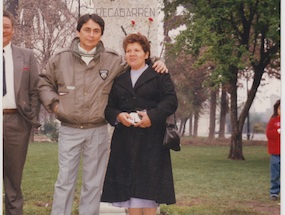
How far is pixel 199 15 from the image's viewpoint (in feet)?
41.1

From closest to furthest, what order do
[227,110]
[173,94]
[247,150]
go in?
[173,94], [247,150], [227,110]

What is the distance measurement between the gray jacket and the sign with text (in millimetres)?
1247

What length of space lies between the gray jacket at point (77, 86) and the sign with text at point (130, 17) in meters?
1.25

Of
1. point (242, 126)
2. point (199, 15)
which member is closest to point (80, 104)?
point (199, 15)

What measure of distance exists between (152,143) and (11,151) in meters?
1.06

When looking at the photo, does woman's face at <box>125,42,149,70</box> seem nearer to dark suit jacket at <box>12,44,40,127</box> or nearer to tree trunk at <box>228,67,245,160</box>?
dark suit jacket at <box>12,44,40,127</box>

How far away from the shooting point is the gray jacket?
11.7 feet

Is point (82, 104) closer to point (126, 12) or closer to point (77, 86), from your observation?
point (77, 86)

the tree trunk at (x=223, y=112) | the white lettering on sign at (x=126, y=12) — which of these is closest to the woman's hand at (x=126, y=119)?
the white lettering on sign at (x=126, y=12)

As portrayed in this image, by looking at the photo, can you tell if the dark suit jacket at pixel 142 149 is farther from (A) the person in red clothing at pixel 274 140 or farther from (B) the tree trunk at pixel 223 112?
(B) the tree trunk at pixel 223 112

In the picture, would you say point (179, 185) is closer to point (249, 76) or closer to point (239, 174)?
point (239, 174)

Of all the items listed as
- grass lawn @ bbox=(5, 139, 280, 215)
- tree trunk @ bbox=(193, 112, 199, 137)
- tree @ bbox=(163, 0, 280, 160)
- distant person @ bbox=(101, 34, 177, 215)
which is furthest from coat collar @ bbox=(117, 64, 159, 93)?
tree trunk @ bbox=(193, 112, 199, 137)

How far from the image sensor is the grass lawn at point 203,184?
19.8ft

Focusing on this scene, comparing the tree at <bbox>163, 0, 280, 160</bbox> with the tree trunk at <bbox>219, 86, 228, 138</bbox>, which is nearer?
the tree at <bbox>163, 0, 280, 160</bbox>
